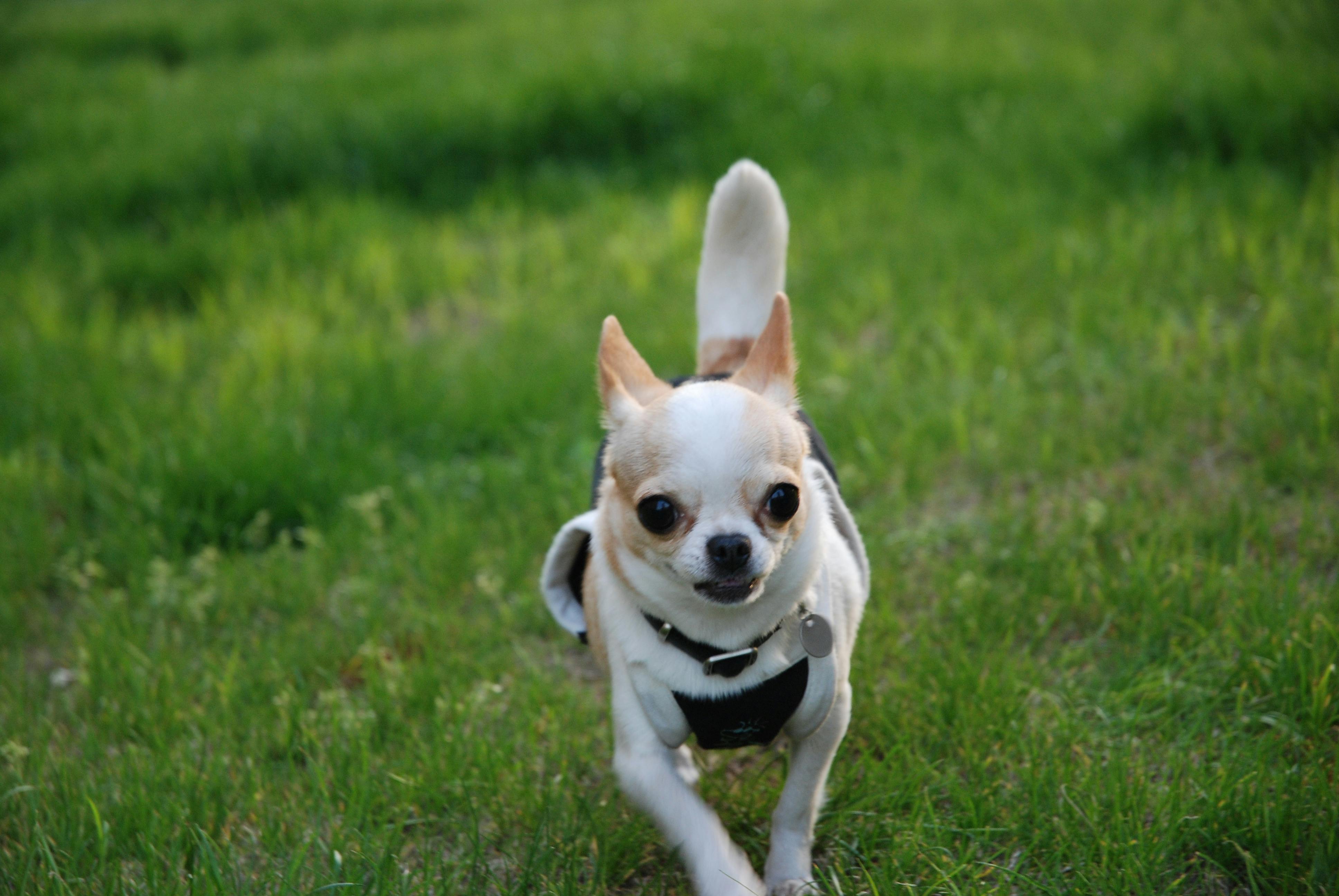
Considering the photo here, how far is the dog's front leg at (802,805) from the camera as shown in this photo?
222 cm

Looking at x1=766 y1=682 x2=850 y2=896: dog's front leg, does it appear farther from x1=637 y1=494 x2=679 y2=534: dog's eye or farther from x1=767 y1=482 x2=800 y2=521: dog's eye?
x1=637 y1=494 x2=679 y2=534: dog's eye

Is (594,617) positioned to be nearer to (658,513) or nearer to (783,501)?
(658,513)

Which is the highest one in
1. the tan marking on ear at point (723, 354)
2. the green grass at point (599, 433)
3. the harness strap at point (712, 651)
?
the tan marking on ear at point (723, 354)

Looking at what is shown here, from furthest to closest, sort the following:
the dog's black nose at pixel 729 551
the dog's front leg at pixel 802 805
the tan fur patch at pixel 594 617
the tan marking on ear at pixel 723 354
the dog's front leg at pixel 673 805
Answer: the tan marking on ear at pixel 723 354 → the tan fur patch at pixel 594 617 → the dog's front leg at pixel 802 805 → the dog's front leg at pixel 673 805 → the dog's black nose at pixel 729 551

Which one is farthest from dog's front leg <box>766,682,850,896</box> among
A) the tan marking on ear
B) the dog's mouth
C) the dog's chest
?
the tan marking on ear

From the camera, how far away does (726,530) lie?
1.94 m

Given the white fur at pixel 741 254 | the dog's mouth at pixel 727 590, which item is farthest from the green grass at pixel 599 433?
the white fur at pixel 741 254

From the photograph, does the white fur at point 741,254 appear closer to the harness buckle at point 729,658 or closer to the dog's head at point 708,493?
the dog's head at point 708,493

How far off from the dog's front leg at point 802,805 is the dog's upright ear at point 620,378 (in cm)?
69

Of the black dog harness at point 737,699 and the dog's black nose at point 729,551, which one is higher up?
the dog's black nose at point 729,551

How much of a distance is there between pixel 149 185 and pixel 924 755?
210 inches

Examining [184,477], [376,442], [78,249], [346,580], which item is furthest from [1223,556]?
[78,249]

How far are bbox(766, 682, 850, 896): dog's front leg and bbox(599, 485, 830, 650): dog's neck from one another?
0.24 meters

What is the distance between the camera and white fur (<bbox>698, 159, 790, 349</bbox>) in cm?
279
